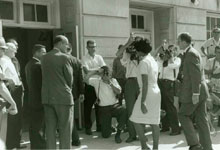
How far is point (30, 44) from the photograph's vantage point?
11.7m

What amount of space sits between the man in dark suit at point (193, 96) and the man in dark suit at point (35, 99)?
7.90 feet

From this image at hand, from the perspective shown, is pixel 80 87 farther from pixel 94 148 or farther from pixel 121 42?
pixel 121 42

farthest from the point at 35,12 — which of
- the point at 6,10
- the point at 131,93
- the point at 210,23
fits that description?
the point at 210,23

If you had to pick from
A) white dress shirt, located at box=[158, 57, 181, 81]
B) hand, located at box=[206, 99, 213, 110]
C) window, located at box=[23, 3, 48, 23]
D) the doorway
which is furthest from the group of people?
the doorway

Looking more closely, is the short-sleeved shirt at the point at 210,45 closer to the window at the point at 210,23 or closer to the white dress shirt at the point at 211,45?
the white dress shirt at the point at 211,45

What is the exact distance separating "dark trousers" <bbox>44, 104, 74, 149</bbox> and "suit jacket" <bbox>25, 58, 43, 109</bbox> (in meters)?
0.39

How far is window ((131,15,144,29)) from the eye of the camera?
11023 mm

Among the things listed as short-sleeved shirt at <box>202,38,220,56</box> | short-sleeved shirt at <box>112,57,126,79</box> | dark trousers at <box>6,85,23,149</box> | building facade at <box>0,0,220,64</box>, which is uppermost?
building facade at <box>0,0,220,64</box>

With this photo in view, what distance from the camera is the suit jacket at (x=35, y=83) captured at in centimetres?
622

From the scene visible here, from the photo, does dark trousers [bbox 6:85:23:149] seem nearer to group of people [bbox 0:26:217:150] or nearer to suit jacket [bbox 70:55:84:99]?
group of people [bbox 0:26:217:150]

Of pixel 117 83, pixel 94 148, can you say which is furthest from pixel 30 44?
pixel 94 148

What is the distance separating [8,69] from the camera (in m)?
6.16

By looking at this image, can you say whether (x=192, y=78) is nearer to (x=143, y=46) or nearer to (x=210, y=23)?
(x=143, y=46)

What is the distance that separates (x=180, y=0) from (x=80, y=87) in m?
5.67
